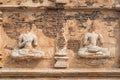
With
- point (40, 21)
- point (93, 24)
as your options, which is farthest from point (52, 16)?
point (93, 24)

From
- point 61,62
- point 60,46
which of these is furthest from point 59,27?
point 61,62

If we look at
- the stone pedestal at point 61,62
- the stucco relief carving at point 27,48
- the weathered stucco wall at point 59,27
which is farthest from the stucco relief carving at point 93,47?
the stucco relief carving at point 27,48

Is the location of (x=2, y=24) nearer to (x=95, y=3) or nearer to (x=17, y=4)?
(x=17, y=4)

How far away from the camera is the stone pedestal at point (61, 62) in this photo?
9398 millimetres

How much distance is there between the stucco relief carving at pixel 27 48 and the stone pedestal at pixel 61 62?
349mm

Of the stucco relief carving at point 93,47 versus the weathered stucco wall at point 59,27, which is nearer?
the stucco relief carving at point 93,47

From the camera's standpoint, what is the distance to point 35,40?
378 inches

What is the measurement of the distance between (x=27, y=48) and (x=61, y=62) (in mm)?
783

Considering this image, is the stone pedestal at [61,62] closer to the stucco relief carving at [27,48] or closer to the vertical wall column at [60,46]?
the vertical wall column at [60,46]

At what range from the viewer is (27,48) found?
9516 millimetres

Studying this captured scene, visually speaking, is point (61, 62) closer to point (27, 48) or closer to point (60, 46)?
point (60, 46)

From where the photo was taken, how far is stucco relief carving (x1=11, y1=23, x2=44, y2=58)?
9414 mm

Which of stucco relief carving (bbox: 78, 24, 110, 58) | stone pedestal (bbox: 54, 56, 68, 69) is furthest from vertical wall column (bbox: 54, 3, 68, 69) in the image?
stucco relief carving (bbox: 78, 24, 110, 58)

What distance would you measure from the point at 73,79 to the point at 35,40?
1178 millimetres
